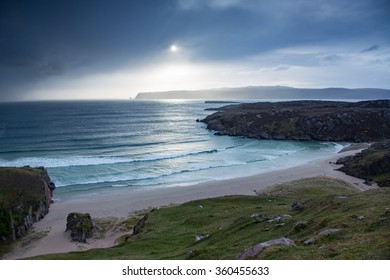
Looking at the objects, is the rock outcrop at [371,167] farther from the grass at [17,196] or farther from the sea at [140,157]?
the grass at [17,196]

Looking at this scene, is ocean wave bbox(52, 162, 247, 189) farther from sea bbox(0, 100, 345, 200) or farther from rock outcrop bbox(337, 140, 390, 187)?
rock outcrop bbox(337, 140, 390, 187)

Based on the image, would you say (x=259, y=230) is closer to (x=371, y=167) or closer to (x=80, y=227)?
(x=80, y=227)

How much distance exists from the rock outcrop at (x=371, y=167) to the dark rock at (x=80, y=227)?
164 ft

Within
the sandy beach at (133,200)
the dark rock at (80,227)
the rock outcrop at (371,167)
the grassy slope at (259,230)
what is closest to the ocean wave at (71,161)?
the sandy beach at (133,200)

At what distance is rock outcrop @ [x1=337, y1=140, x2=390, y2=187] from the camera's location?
194 feet

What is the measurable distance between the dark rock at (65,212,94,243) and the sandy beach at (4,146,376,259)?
2.57ft

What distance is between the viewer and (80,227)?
37.2 metres

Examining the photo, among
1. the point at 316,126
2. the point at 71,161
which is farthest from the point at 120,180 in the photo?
the point at 316,126

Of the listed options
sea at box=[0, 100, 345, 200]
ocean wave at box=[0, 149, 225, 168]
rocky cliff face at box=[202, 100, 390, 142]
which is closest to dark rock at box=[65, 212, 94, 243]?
sea at box=[0, 100, 345, 200]

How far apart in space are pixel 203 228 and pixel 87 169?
45644mm

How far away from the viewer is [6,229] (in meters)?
36.1

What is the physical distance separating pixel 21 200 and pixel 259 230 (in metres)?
33.8

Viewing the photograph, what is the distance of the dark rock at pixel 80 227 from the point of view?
121 feet
